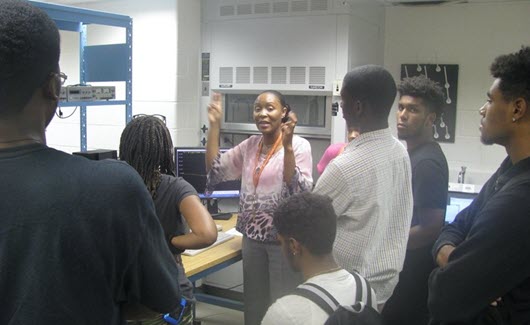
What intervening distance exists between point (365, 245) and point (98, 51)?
6.72 feet

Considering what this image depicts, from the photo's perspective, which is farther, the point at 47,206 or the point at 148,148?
the point at 148,148

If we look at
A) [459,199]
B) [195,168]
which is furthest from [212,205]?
Result: [459,199]

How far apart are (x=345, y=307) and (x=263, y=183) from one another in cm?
127

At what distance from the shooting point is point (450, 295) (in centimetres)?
130

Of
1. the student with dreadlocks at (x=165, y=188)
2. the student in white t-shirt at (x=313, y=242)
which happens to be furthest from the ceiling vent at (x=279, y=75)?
the student in white t-shirt at (x=313, y=242)

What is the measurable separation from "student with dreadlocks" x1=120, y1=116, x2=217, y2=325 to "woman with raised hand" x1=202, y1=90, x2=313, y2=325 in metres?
0.62

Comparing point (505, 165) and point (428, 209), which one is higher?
point (505, 165)

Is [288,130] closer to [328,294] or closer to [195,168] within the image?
[328,294]

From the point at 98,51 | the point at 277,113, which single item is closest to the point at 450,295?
the point at 277,113

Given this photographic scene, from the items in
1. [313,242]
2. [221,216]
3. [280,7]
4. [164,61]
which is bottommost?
[221,216]

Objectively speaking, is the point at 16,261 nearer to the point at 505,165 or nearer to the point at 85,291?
the point at 85,291

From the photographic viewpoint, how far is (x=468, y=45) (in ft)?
13.3

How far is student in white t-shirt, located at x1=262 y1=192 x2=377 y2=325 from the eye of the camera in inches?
58.6

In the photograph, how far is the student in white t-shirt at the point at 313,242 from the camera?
4.88 feet
